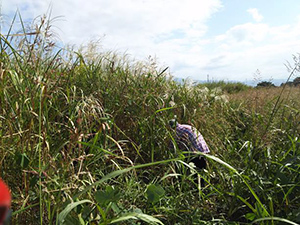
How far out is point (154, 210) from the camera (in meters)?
1.74

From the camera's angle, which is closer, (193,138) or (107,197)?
(107,197)

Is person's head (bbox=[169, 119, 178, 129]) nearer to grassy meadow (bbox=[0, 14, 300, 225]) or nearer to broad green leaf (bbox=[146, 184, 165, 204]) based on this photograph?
grassy meadow (bbox=[0, 14, 300, 225])

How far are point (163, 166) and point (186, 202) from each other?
39 cm

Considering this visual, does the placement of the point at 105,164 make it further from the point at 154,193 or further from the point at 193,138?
the point at 193,138

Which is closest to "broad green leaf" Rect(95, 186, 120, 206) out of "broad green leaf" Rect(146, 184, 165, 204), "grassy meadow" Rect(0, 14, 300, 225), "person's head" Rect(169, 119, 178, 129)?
"grassy meadow" Rect(0, 14, 300, 225)

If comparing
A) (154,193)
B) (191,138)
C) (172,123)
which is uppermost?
(172,123)

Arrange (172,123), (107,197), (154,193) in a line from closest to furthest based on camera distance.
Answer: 1. (107,197)
2. (154,193)
3. (172,123)

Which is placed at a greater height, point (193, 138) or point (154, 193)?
point (193, 138)

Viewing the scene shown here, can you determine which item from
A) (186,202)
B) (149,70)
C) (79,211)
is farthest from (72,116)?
(149,70)

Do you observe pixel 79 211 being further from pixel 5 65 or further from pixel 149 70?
pixel 149 70

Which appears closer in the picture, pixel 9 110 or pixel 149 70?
pixel 9 110

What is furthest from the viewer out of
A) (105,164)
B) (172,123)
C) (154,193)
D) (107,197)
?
(172,123)

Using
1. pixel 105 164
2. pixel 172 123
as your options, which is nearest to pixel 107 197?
pixel 105 164

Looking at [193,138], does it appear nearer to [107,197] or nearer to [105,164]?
[105,164]
